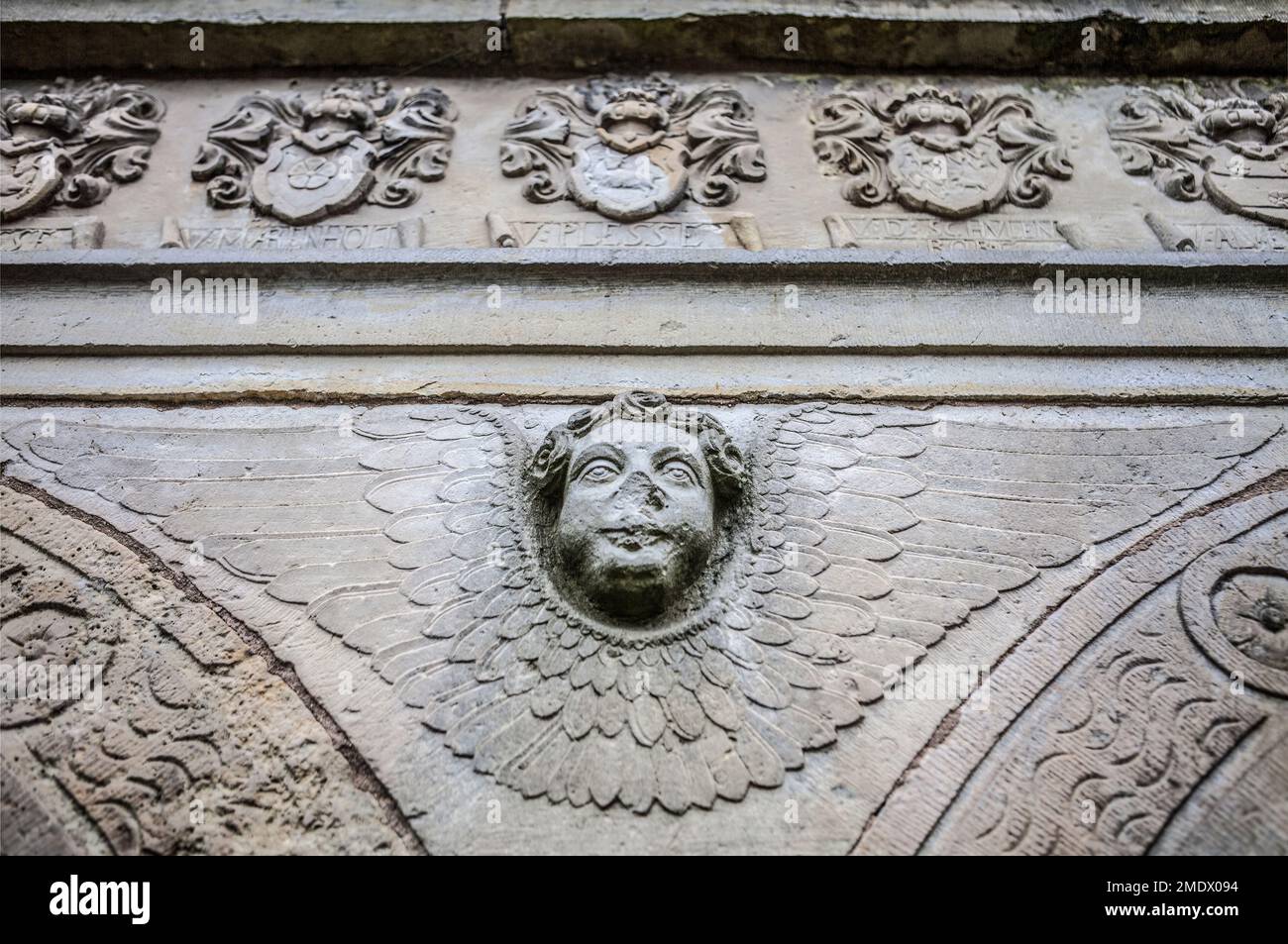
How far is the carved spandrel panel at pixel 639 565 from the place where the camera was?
2.04m

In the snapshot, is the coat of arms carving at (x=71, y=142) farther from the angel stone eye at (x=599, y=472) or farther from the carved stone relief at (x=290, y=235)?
the angel stone eye at (x=599, y=472)

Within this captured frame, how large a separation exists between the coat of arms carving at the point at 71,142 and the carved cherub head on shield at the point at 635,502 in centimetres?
233

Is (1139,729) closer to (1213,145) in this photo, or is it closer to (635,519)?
(635,519)

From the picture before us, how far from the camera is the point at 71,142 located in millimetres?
3627

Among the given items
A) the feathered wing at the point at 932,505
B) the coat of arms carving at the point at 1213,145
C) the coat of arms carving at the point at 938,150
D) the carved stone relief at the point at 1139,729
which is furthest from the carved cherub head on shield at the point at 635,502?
the coat of arms carving at the point at 1213,145

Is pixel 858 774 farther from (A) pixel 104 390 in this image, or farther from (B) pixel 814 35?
(B) pixel 814 35

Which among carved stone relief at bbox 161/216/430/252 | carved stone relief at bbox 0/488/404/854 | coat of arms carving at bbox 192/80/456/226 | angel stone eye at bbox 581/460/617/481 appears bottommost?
carved stone relief at bbox 0/488/404/854

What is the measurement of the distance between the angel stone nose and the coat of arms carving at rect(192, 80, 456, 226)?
1784 mm

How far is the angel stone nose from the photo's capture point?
2.22 metres

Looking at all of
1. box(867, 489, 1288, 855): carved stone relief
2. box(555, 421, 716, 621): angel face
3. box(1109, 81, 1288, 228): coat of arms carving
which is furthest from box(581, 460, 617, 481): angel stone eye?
box(1109, 81, 1288, 228): coat of arms carving

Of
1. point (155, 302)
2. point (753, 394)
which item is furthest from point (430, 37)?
point (753, 394)

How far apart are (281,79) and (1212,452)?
12.5 ft

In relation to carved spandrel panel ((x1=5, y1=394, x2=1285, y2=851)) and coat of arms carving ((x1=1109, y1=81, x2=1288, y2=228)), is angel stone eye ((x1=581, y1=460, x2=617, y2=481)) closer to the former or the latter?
carved spandrel panel ((x1=5, y1=394, x2=1285, y2=851))

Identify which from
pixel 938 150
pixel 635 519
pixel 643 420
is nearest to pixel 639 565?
pixel 635 519
